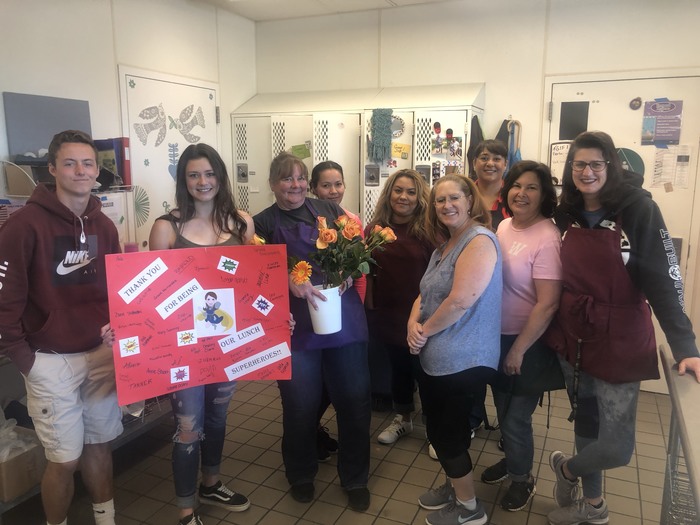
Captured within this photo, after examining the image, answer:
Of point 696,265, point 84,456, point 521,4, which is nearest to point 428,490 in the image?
point 84,456

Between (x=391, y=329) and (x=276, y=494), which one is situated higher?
(x=391, y=329)

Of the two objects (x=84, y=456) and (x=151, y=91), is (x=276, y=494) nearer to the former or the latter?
(x=84, y=456)

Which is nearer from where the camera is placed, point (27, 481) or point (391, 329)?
point (27, 481)

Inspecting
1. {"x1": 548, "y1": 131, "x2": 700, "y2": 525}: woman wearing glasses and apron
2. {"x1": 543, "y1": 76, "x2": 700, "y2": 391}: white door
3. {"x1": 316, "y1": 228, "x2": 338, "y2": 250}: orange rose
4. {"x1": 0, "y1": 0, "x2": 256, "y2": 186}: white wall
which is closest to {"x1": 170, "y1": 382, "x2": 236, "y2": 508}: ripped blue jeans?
{"x1": 316, "y1": 228, "x2": 338, "y2": 250}: orange rose

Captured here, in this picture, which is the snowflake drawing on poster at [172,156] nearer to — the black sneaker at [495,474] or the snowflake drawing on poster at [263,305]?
the snowflake drawing on poster at [263,305]

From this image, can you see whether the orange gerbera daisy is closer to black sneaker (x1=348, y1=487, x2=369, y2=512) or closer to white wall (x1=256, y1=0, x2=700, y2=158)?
black sneaker (x1=348, y1=487, x2=369, y2=512)

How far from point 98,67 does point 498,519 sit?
3450 mm

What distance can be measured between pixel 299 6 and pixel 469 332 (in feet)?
10.8

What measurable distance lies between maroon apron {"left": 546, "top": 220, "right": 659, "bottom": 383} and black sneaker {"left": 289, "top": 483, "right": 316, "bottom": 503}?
139cm

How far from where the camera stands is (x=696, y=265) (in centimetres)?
370

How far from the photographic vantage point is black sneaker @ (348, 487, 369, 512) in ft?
Answer: 8.09

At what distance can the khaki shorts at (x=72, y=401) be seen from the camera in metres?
1.96

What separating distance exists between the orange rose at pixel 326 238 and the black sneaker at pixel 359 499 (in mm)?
1197

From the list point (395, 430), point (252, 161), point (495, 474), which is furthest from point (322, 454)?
point (252, 161)
